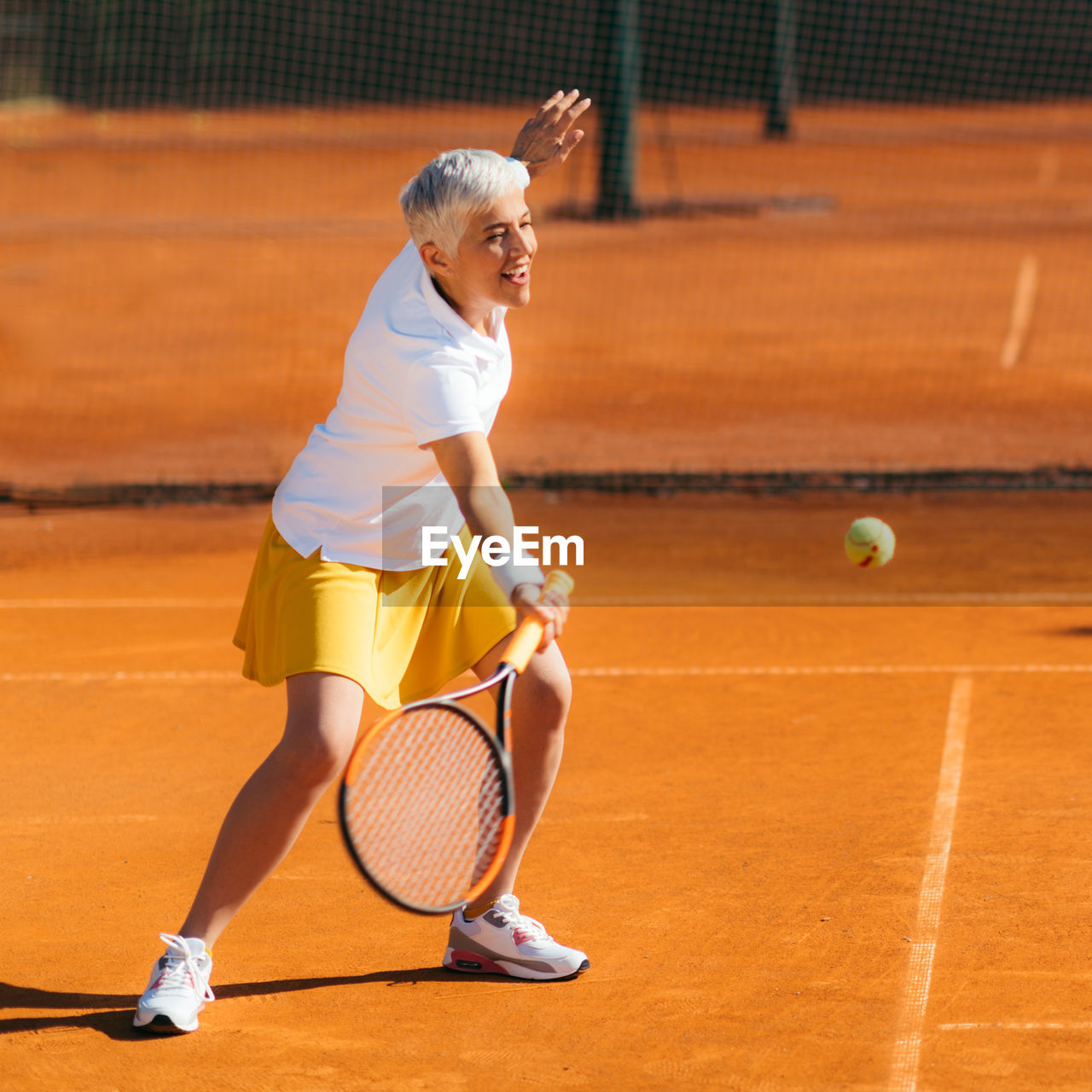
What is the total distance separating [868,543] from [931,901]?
5.81 ft

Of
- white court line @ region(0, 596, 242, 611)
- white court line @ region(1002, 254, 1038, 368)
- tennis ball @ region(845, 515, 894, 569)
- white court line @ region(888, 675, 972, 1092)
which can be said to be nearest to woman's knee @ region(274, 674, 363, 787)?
white court line @ region(888, 675, 972, 1092)

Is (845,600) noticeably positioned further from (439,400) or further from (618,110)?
(618,110)

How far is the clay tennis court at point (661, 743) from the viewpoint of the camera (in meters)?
3.89

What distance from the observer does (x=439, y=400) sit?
3.57m

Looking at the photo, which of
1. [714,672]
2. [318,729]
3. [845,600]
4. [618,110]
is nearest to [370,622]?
[318,729]

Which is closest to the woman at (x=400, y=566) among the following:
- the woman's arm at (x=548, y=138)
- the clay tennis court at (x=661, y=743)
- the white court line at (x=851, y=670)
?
the clay tennis court at (x=661, y=743)

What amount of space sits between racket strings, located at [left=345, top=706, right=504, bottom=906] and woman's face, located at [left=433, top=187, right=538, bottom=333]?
93cm

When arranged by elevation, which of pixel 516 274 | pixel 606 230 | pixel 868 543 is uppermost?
pixel 516 274

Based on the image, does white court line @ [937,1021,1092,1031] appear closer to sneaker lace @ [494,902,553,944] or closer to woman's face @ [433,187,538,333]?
sneaker lace @ [494,902,553,944]

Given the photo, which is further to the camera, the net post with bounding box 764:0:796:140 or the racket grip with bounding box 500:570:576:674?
the net post with bounding box 764:0:796:140

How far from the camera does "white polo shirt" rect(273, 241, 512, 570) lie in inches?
143

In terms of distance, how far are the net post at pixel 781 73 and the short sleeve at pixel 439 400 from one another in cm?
2561

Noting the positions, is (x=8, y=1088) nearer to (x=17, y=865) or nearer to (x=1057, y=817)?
(x=17, y=865)

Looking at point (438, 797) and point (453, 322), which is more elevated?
point (453, 322)
